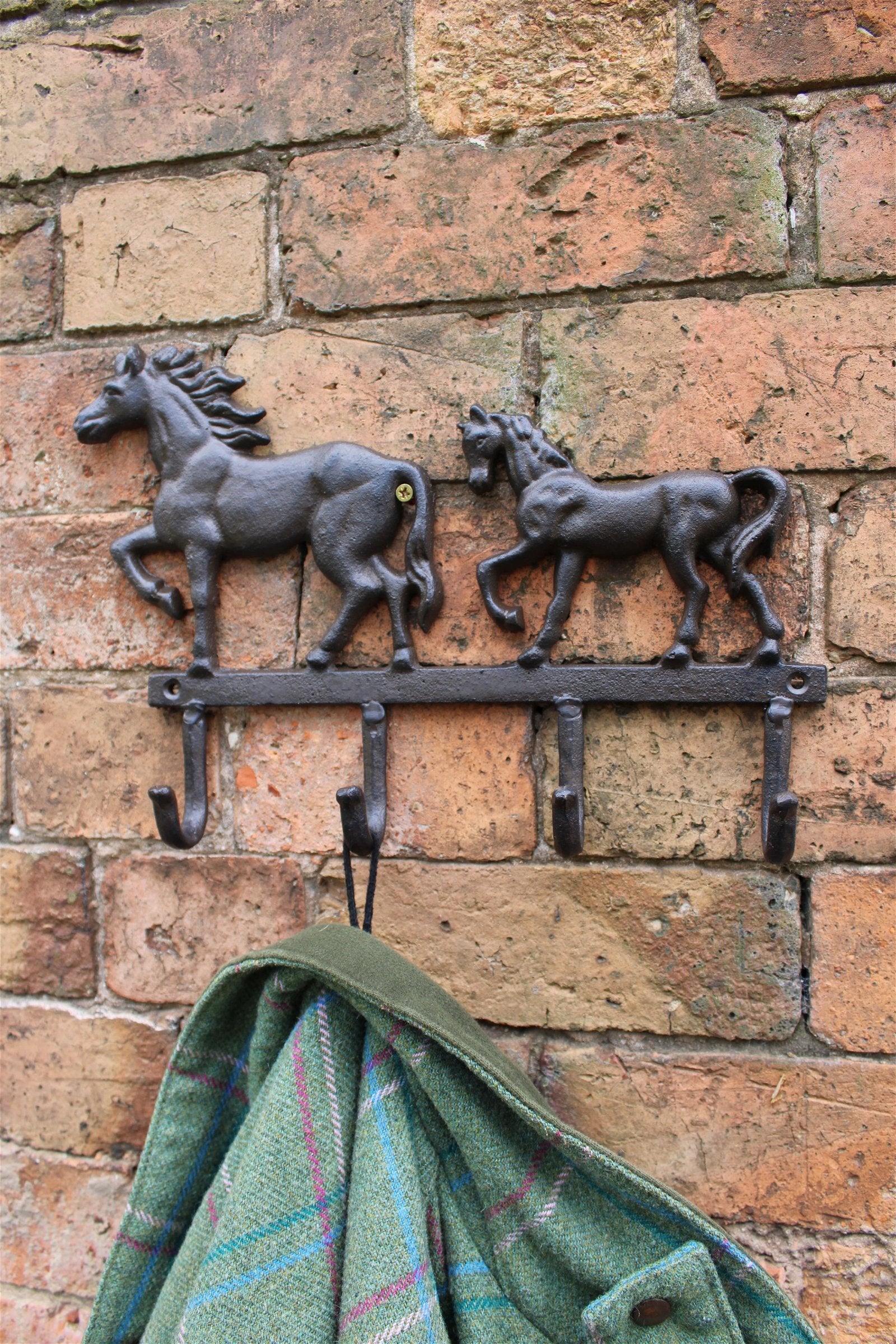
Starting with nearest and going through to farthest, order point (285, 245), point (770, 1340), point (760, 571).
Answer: point (770, 1340)
point (760, 571)
point (285, 245)

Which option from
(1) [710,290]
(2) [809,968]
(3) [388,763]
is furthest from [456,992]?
(1) [710,290]

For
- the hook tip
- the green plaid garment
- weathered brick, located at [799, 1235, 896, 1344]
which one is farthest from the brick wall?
the green plaid garment

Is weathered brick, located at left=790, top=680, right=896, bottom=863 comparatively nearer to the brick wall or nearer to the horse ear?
the brick wall

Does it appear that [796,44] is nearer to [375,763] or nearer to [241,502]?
[241,502]

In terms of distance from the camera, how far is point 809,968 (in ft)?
3.54

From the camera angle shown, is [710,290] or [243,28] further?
[243,28]

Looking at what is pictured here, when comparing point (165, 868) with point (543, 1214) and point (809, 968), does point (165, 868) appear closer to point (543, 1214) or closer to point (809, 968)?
point (543, 1214)

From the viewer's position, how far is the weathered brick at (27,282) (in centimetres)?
128

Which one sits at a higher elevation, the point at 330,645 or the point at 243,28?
the point at 243,28

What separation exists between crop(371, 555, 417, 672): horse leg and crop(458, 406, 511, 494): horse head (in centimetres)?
15

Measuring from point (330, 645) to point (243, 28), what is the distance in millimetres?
872

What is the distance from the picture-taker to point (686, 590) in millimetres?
1056

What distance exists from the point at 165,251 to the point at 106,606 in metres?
0.51

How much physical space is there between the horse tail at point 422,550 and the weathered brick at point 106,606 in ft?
0.59
